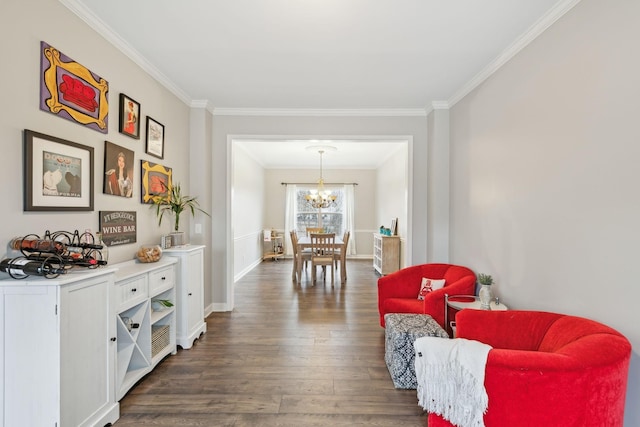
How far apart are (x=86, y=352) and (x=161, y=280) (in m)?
0.92

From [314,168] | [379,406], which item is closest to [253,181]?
[314,168]

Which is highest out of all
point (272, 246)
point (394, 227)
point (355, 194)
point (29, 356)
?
point (355, 194)

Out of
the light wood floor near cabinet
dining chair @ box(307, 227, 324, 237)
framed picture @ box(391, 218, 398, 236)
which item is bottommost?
the light wood floor near cabinet

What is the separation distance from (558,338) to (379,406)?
1174 millimetres

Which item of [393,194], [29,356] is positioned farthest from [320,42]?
[393,194]

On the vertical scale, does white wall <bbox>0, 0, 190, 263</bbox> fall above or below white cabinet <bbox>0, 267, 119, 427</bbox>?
above

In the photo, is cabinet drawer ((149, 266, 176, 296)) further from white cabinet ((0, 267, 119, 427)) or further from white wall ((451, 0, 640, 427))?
white wall ((451, 0, 640, 427))

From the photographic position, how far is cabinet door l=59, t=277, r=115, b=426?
152 cm

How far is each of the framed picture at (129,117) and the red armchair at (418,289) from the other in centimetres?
284

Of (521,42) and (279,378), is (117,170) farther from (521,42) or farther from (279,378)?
(521,42)

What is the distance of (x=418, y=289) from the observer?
328 centimetres

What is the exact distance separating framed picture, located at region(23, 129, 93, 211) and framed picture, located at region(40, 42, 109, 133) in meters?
0.20

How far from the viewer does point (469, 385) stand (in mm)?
1319

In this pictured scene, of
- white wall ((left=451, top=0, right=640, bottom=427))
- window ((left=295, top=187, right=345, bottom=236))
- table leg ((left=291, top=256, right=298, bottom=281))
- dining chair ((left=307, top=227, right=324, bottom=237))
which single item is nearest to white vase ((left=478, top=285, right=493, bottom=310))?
white wall ((left=451, top=0, right=640, bottom=427))
